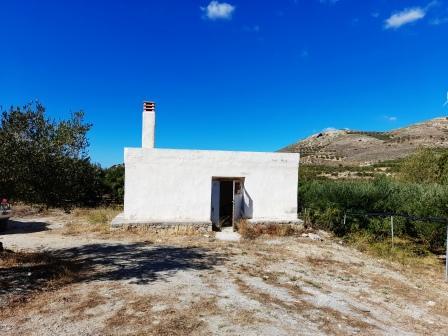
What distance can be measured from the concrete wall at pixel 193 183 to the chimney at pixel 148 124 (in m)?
0.59

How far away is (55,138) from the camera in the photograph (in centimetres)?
838

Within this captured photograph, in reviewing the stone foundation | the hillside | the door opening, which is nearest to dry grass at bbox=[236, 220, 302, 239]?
the door opening

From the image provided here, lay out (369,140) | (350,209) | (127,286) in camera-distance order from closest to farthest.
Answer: (127,286) < (350,209) < (369,140)

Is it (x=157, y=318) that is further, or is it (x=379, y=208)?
(x=379, y=208)

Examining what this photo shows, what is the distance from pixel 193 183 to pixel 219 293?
8.07 metres

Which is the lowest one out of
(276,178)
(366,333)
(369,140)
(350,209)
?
(366,333)

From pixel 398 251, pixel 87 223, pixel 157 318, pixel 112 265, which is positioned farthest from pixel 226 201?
pixel 157 318

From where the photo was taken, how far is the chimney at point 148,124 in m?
15.4

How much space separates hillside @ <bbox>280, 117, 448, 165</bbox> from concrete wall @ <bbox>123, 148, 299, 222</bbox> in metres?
45.0

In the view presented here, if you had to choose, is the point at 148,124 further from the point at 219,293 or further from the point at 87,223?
the point at 219,293

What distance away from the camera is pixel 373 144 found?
2665 inches

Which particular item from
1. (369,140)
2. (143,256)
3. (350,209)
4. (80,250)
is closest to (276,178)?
(350,209)

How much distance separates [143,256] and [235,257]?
105 inches

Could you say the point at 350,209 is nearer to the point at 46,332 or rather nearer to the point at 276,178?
the point at 276,178
